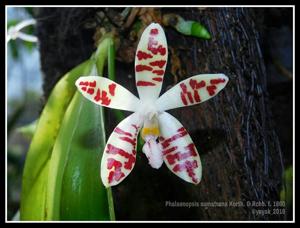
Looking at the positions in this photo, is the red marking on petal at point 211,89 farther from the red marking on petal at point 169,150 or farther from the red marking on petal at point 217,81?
the red marking on petal at point 169,150

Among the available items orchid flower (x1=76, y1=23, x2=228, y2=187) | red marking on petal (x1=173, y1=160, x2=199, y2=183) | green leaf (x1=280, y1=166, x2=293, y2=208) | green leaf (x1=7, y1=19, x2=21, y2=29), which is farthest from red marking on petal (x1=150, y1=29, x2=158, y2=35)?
green leaf (x1=7, y1=19, x2=21, y2=29)

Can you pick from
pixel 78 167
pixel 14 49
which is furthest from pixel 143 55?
pixel 14 49

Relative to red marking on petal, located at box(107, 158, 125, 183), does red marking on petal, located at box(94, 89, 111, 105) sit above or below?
above

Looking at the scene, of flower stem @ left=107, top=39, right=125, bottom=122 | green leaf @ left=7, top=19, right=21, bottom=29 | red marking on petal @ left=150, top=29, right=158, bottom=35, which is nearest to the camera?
red marking on petal @ left=150, top=29, right=158, bottom=35

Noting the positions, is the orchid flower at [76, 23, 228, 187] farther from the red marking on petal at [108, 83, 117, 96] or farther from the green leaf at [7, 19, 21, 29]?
the green leaf at [7, 19, 21, 29]

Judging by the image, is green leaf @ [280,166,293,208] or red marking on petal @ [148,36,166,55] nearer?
red marking on petal @ [148,36,166,55]

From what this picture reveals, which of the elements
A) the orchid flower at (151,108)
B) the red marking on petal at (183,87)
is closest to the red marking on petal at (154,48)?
the orchid flower at (151,108)
